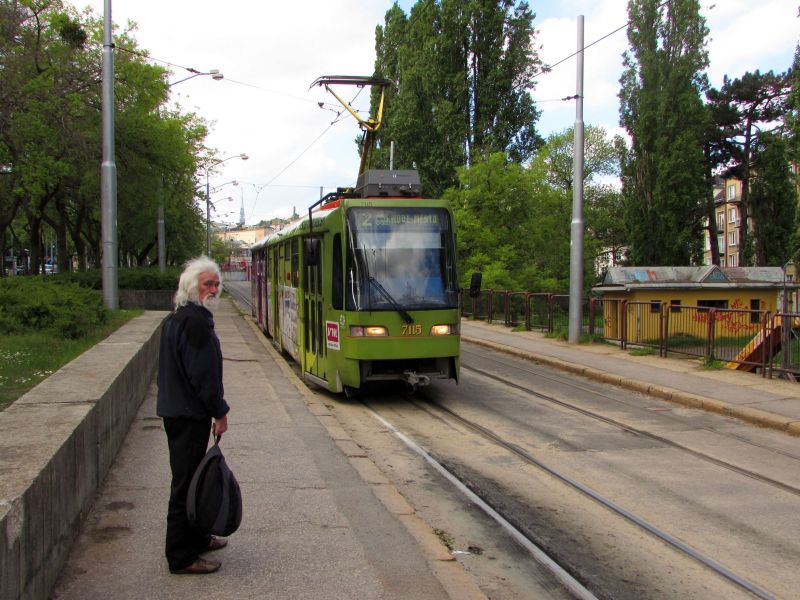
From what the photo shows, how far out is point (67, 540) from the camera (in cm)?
427

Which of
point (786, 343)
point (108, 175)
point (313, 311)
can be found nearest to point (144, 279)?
point (108, 175)

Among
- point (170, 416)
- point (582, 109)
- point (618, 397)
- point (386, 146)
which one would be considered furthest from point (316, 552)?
point (386, 146)

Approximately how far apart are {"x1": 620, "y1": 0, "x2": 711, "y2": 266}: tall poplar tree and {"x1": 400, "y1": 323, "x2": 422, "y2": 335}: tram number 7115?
3863 centimetres

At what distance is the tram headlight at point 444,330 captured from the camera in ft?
34.3

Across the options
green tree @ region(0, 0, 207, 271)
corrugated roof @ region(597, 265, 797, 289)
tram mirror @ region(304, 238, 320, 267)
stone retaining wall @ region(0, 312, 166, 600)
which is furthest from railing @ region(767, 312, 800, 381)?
green tree @ region(0, 0, 207, 271)

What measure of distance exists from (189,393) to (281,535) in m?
1.36

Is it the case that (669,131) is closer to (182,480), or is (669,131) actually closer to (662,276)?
(662,276)

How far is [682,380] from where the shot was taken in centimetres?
1292

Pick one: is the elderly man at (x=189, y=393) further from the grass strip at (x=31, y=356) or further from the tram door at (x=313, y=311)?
the tram door at (x=313, y=311)

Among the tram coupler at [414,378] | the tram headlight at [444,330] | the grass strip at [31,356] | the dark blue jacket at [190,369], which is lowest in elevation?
the tram coupler at [414,378]

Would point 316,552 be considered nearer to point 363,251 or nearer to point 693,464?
point 693,464

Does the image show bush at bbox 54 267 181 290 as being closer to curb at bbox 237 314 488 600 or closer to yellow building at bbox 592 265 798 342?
yellow building at bbox 592 265 798 342

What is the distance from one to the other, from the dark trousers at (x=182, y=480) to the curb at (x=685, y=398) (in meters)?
7.91

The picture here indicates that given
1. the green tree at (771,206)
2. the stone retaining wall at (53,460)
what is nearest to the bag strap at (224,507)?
the stone retaining wall at (53,460)
